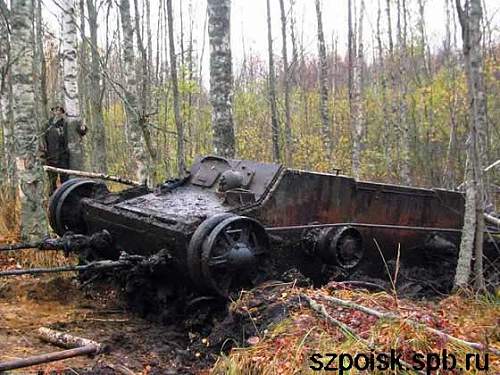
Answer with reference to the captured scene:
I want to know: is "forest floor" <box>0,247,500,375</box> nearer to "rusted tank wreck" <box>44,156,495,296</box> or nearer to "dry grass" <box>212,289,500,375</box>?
"dry grass" <box>212,289,500,375</box>

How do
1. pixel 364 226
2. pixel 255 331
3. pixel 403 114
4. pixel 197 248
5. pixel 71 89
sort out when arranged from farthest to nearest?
pixel 403 114 → pixel 71 89 → pixel 364 226 → pixel 197 248 → pixel 255 331

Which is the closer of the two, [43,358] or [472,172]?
[43,358]

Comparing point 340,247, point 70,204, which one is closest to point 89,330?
point 70,204

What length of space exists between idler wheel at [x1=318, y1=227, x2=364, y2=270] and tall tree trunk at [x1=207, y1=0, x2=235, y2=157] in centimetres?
341

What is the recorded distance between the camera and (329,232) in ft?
20.7

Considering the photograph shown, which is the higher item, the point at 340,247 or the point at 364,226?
the point at 364,226

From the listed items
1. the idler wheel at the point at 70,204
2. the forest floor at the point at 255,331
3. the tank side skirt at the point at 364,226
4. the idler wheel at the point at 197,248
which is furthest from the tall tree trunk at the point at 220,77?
the idler wheel at the point at 197,248

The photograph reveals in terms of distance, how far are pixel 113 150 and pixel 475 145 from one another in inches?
998

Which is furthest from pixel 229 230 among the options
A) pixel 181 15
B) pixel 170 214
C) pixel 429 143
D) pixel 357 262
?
pixel 181 15

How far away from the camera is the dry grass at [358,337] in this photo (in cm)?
376

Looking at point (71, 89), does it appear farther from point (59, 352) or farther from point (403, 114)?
point (403, 114)

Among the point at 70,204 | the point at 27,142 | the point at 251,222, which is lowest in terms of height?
the point at 251,222

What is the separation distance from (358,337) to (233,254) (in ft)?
5.54

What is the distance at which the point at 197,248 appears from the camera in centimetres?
516
